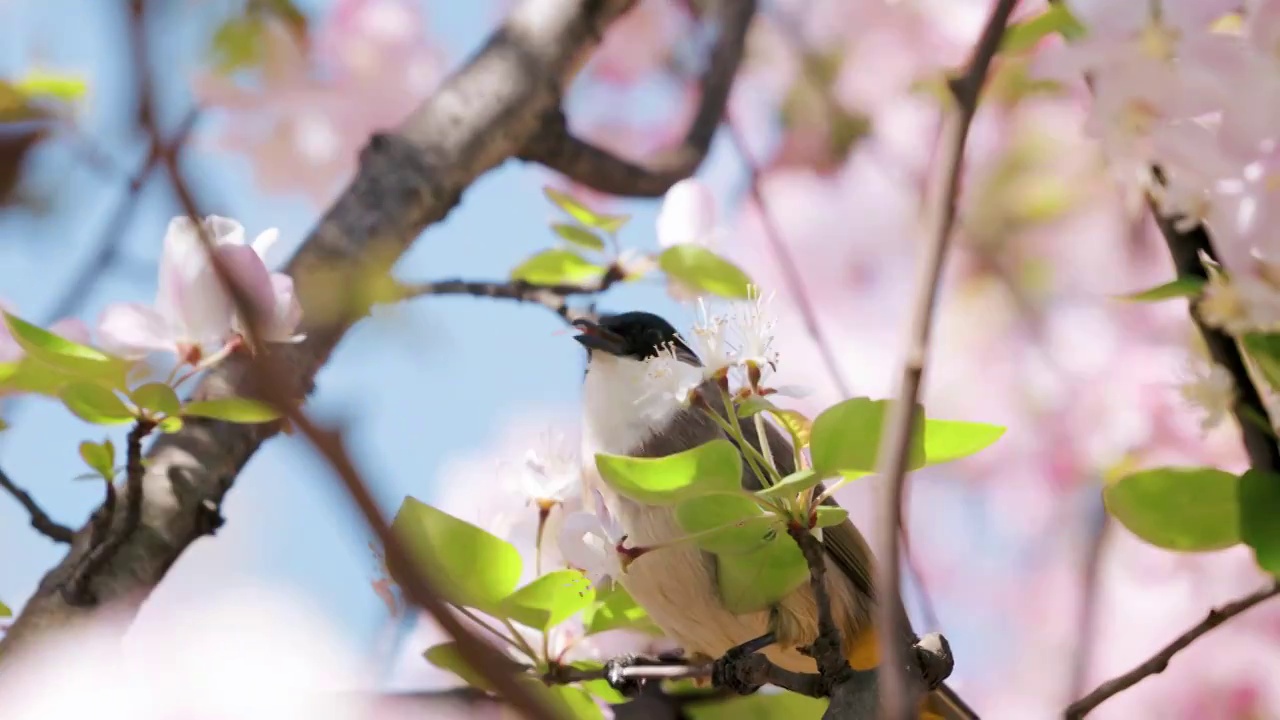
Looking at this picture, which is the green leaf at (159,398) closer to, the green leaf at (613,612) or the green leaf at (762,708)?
the green leaf at (613,612)

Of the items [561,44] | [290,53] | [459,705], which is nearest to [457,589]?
[459,705]

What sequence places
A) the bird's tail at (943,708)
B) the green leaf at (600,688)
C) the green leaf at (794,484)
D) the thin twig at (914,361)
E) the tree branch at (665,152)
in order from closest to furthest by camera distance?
the thin twig at (914,361) < the green leaf at (794,484) < the green leaf at (600,688) < the bird's tail at (943,708) < the tree branch at (665,152)

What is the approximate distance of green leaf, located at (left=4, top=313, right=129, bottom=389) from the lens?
1.08 m

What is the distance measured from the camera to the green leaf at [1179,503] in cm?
98

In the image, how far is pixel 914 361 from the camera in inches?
21.1

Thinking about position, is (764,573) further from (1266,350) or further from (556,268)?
(556,268)

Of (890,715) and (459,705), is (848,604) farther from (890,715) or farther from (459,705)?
(890,715)

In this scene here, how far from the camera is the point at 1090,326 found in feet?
10.2

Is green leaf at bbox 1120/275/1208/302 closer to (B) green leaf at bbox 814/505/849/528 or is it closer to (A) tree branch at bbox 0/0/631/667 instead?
(B) green leaf at bbox 814/505/849/528

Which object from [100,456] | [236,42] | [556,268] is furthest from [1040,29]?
[236,42]

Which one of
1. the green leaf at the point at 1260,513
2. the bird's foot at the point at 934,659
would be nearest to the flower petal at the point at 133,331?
the bird's foot at the point at 934,659

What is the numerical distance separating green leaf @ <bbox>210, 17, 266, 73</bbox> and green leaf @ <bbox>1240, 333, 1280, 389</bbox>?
189 centimetres

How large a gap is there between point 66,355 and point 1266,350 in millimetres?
1031

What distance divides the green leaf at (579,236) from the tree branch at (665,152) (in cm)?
40
